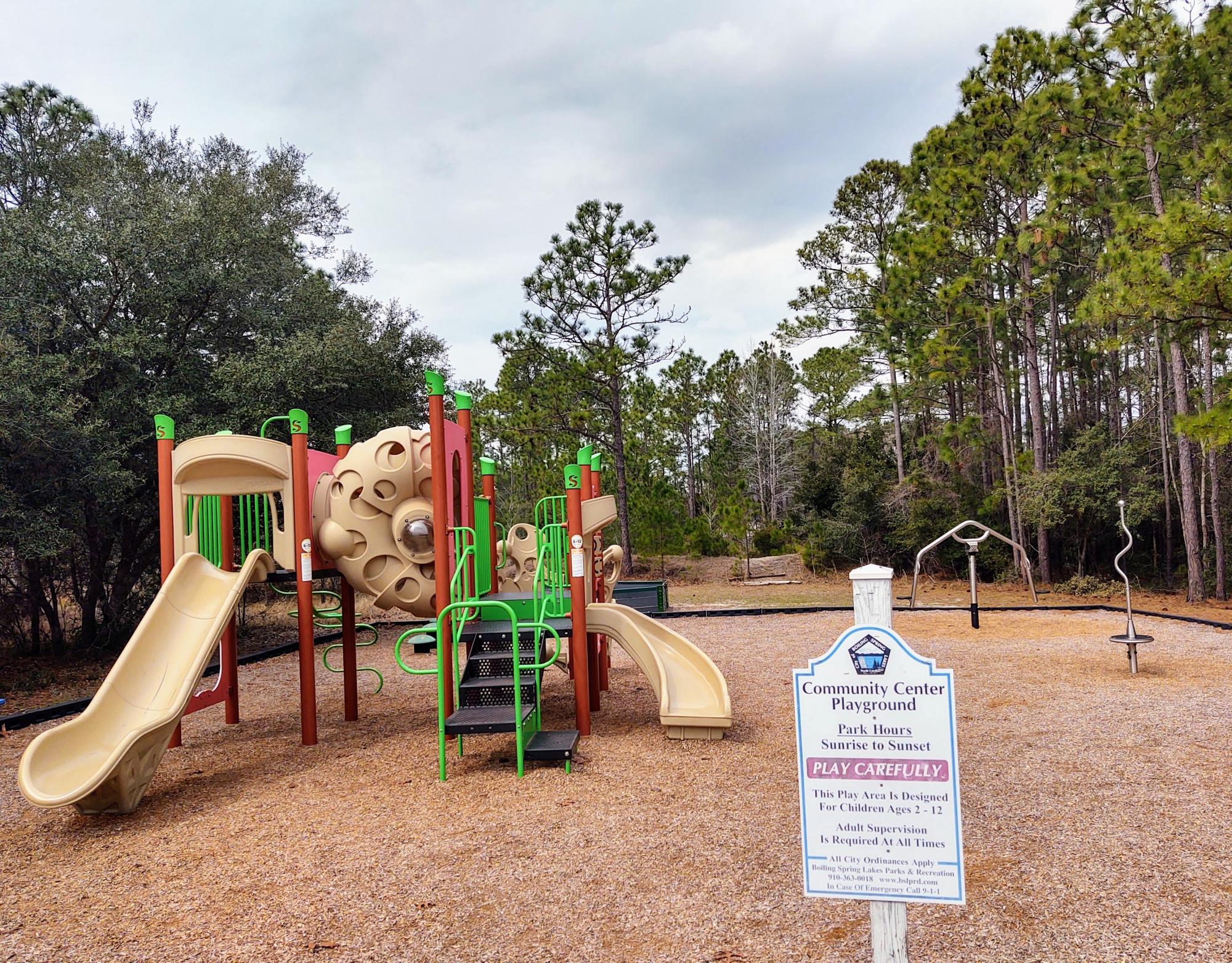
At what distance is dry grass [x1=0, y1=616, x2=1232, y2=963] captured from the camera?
9.06ft

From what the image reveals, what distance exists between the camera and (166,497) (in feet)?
18.8

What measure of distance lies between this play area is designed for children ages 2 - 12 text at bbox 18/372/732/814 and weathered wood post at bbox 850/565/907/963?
2.90m

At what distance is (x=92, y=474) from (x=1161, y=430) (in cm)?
1823

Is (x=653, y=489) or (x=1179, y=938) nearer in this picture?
(x=1179, y=938)

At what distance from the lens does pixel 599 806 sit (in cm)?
418

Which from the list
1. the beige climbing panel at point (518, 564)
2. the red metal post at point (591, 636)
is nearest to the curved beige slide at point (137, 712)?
the red metal post at point (591, 636)

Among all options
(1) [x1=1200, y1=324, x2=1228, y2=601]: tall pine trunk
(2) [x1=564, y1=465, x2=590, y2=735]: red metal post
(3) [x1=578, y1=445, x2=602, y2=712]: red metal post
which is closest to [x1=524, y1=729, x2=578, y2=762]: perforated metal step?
(2) [x1=564, y1=465, x2=590, y2=735]: red metal post

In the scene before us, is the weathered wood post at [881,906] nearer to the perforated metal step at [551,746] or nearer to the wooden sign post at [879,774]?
the wooden sign post at [879,774]

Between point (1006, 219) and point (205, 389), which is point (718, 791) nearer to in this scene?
point (205, 389)

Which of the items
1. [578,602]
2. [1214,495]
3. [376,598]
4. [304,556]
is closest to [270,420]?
[304,556]

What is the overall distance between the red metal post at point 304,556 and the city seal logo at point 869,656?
4.65 m

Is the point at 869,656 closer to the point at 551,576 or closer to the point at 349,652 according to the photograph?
the point at 551,576

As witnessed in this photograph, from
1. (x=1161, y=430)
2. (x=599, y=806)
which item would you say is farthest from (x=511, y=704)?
(x=1161, y=430)

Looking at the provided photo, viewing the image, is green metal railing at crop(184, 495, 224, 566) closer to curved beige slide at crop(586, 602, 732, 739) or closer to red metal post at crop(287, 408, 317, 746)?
red metal post at crop(287, 408, 317, 746)
